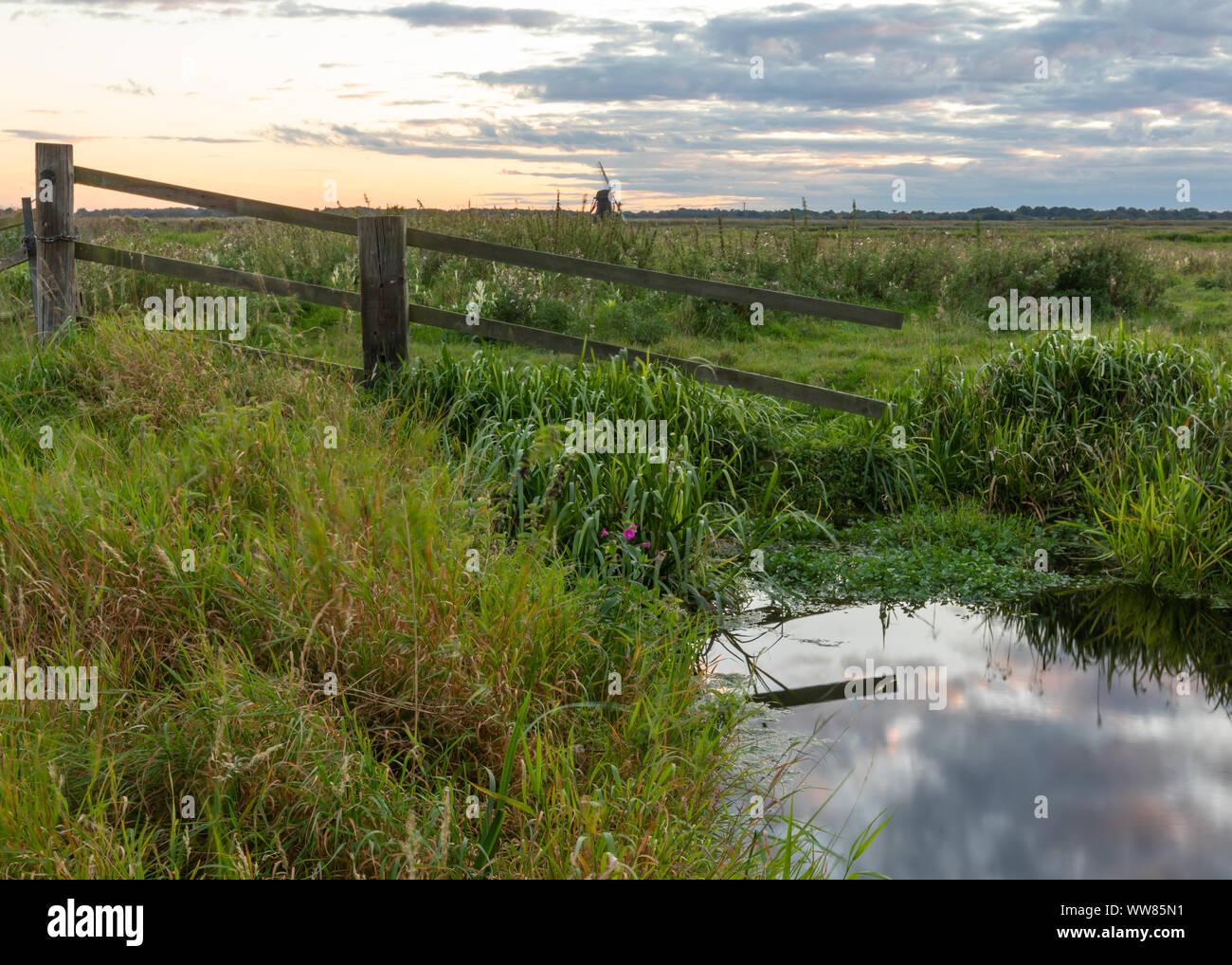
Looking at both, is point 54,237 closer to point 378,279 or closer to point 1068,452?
point 378,279

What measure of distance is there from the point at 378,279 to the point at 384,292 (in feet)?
0.35

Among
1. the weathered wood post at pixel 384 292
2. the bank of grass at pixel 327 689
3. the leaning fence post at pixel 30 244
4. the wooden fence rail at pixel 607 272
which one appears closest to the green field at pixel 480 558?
the bank of grass at pixel 327 689

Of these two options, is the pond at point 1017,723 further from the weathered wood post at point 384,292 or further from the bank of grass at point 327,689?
the weathered wood post at point 384,292

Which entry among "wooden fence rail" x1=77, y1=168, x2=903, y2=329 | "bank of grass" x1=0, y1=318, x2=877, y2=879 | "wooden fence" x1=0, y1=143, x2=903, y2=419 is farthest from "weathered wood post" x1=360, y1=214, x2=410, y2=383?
"bank of grass" x1=0, y1=318, x2=877, y2=879

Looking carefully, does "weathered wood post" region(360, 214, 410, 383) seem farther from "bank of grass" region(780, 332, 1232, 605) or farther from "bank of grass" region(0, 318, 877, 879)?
"bank of grass" region(780, 332, 1232, 605)

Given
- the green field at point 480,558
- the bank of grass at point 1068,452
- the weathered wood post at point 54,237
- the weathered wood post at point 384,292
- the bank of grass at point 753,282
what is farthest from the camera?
the bank of grass at point 753,282

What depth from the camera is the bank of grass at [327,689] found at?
10.3 feet

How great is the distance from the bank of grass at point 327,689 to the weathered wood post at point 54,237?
3599mm

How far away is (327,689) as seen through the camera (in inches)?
141

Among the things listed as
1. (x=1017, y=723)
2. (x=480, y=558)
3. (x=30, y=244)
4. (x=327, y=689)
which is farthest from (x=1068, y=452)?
(x=30, y=244)

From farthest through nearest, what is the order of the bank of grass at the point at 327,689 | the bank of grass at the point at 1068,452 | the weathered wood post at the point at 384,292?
the weathered wood post at the point at 384,292, the bank of grass at the point at 1068,452, the bank of grass at the point at 327,689

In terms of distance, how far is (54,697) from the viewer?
141 inches
